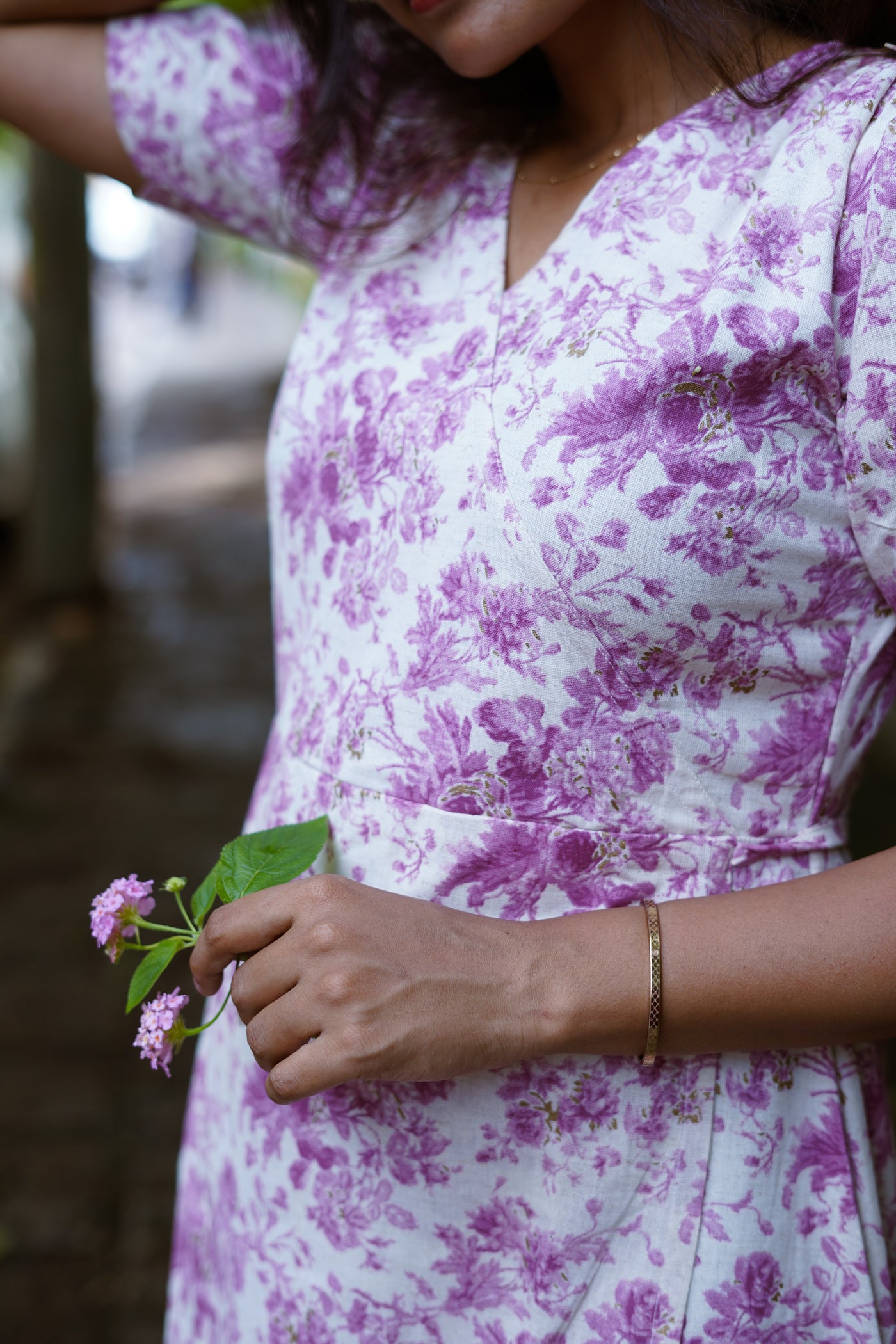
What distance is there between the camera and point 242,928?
3.10 feet

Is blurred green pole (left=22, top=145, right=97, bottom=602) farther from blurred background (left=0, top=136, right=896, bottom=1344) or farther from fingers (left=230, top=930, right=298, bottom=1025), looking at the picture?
fingers (left=230, top=930, right=298, bottom=1025)

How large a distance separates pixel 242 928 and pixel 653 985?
1.03ft

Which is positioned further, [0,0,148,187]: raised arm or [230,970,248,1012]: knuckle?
[0,0,148,187]: raised arm

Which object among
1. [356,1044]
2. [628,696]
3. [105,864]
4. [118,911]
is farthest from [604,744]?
[105,864]

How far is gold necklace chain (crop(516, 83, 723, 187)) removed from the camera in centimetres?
109

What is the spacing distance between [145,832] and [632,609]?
11.5 feet

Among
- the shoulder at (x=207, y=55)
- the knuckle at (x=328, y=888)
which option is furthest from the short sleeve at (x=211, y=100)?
the knuckle at (x=328, y=888)

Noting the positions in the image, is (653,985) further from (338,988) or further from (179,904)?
(179,904)

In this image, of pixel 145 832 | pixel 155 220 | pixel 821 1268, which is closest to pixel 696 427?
pixel 821 1268

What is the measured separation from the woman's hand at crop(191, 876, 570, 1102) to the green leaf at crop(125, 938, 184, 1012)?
0.04 metres

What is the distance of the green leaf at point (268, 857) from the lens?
39.2 inches

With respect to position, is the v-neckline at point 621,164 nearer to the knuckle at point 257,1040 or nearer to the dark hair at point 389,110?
the dark hair at point 389,110

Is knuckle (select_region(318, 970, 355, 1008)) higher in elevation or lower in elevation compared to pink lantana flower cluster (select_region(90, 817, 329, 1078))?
lower

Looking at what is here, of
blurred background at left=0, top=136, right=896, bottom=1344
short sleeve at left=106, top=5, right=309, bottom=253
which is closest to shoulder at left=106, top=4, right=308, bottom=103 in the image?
short sleeve at left=106, top=5, right=309, bottom=253
